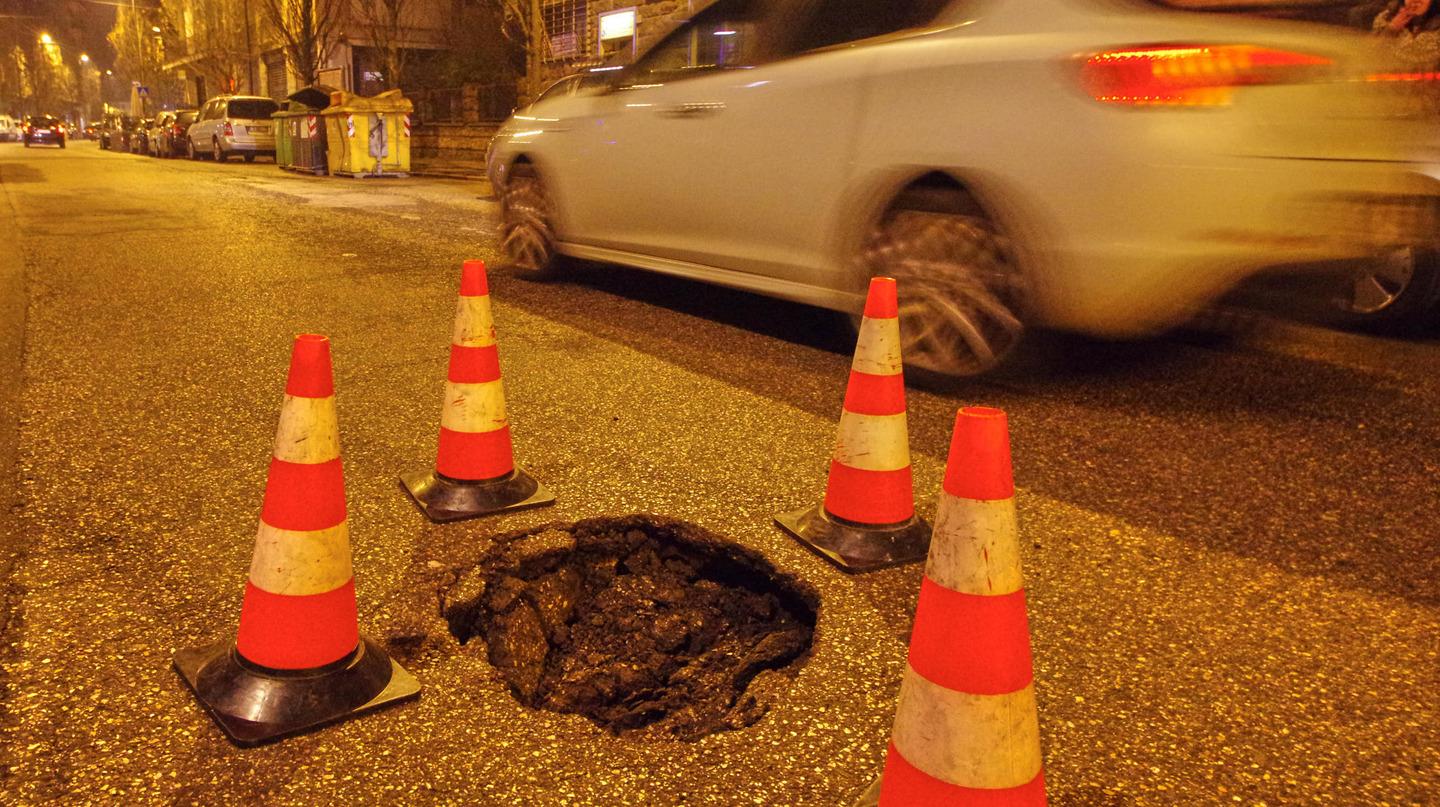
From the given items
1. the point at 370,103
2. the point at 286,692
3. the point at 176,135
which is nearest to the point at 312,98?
the point at 370,103

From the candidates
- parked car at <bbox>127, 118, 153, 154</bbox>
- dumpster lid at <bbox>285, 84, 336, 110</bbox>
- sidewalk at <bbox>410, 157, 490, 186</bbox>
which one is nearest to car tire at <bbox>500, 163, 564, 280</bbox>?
sidewalk at <bbox>410, 157, 490, 186</bbox>

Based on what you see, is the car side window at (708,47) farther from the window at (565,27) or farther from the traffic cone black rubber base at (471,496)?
the window at (565,27)

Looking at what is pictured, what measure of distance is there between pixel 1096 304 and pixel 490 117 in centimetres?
2571

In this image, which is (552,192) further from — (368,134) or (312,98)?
(312,98)

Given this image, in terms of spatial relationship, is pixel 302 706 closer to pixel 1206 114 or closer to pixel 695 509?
pixel 695 509

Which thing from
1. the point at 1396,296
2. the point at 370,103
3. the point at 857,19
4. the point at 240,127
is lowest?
the point at 1396,296

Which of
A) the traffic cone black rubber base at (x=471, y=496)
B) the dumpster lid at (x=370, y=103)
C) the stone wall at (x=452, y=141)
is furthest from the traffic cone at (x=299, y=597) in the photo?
the stone wall at (x=452, y=141)

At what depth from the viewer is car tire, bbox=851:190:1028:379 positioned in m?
4.18

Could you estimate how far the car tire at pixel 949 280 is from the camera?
13.7ft

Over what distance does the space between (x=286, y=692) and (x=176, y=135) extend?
1449 inches

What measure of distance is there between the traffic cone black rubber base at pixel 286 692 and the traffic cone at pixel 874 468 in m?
1.23

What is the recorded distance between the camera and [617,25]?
2192 centimetres

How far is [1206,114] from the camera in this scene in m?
3.44

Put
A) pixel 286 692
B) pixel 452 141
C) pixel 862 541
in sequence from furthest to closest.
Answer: pixel 452 141
pixel 862 541
pixel 286 692
